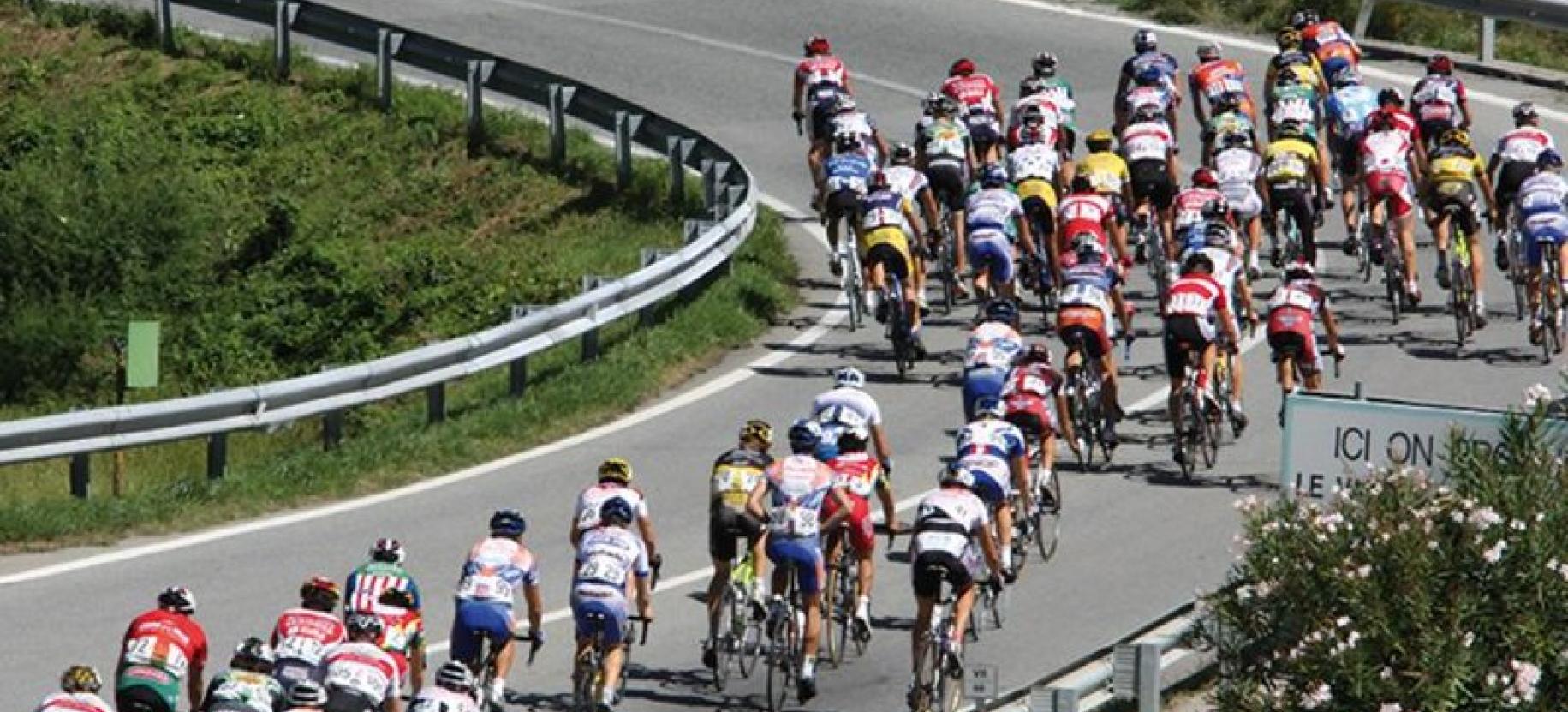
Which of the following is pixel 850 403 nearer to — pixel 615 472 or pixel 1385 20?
pixel 615 472

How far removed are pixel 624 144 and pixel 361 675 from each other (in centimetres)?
1661

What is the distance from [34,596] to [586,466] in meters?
4.86

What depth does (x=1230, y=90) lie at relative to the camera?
3095 centimetres

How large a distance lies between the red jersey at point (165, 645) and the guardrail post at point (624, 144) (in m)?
15.8

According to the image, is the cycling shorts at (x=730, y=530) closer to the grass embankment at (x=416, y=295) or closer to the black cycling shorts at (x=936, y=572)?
the black cycling shorts at (x=936, y=572)

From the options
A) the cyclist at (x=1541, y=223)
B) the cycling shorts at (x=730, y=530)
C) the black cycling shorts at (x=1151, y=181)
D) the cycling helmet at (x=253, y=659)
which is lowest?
the cycling helmet at (x=253, y=659)

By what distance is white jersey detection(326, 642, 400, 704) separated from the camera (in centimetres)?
1730

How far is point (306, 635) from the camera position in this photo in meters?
17.8

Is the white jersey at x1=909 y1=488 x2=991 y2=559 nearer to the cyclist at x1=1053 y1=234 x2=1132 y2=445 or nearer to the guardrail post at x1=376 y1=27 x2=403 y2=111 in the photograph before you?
the cyclist at x1=1053 y1=234 x2=1132 y2=445

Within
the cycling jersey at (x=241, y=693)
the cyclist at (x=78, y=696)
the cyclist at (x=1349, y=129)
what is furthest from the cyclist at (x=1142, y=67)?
the cyclist at (x=78, y=696)

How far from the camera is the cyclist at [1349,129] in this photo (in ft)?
100

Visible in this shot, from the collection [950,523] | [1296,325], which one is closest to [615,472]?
[950,523]

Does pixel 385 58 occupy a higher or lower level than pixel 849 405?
higher

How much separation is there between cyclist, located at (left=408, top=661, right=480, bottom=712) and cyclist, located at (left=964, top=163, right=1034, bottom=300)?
11216 mm
